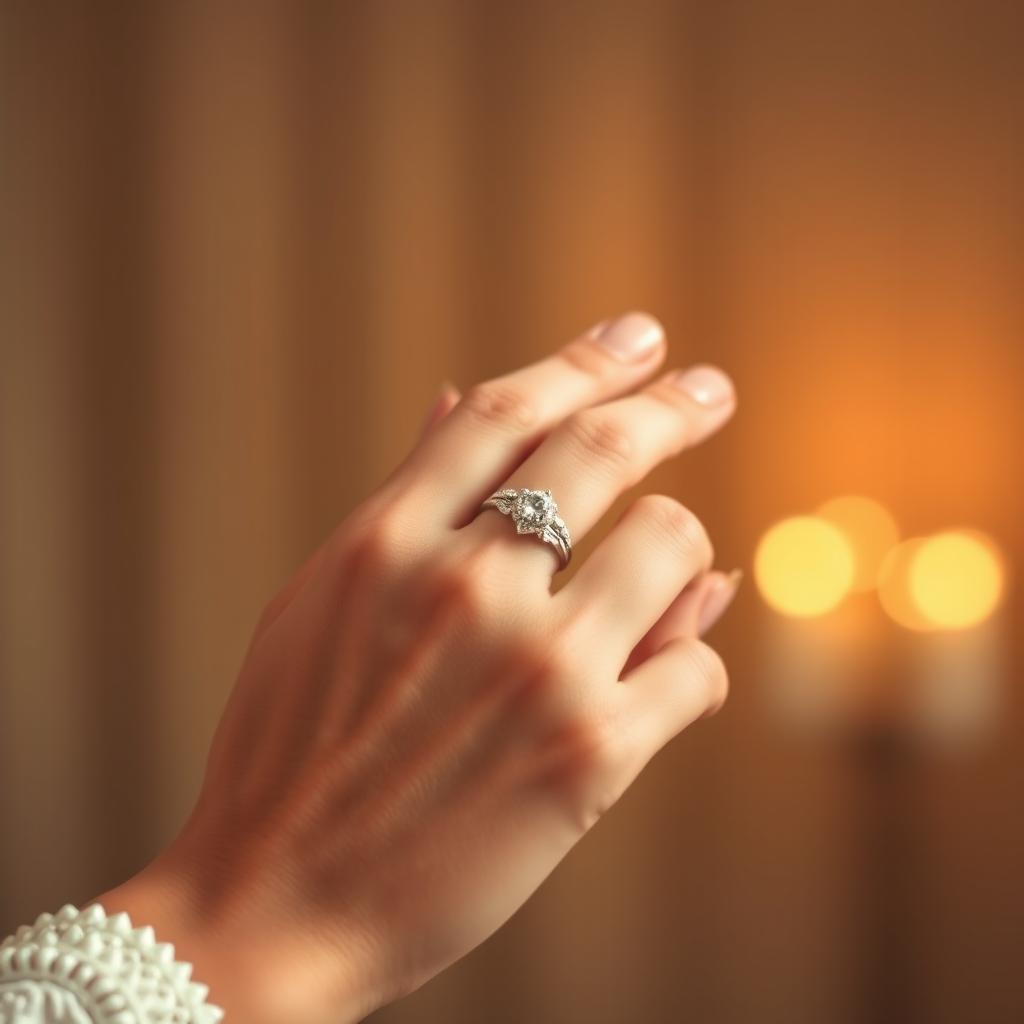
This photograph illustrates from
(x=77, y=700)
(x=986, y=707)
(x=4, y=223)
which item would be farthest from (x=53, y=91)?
(x=986, y=707)

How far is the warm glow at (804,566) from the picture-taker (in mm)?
1593

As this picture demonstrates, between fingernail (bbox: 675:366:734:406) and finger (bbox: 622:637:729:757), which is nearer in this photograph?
finger (bbox: 622:637:729:757)

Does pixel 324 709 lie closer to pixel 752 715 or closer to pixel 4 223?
pixel 752 715

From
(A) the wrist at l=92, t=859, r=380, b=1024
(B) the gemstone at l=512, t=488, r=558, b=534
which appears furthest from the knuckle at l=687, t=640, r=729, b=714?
(A) the wrist at l=92, t=859, r=380, b=1024

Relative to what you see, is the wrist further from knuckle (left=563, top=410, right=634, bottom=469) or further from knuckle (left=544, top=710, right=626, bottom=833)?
knuckle (left=563, top=410, right=634, bottom=469)

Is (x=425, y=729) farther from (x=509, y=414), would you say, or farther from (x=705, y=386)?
(x=705, y=386)

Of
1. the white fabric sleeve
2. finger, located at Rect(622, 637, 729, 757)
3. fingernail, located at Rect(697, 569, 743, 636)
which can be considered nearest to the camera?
the white fabric sleeve

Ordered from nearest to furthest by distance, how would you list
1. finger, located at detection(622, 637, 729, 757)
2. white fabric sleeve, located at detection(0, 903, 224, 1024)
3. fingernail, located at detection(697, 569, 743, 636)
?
1. white fabric sleeve, located at detection(0, 903, 224, 1024)
2. finger, located at detection(622, 637, 729, 757)
3. fingernail, located at detection(697, 569, 743, 636)

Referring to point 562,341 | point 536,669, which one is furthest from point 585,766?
point 562,341

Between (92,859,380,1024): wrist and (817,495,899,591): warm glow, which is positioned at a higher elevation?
(92,859,380,1024): wrist

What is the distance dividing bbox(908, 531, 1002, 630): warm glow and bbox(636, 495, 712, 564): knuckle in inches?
45.3

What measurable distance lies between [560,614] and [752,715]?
1.17 metres

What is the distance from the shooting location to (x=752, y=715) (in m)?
1.59

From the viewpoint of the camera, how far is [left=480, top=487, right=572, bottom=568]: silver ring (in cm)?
52
